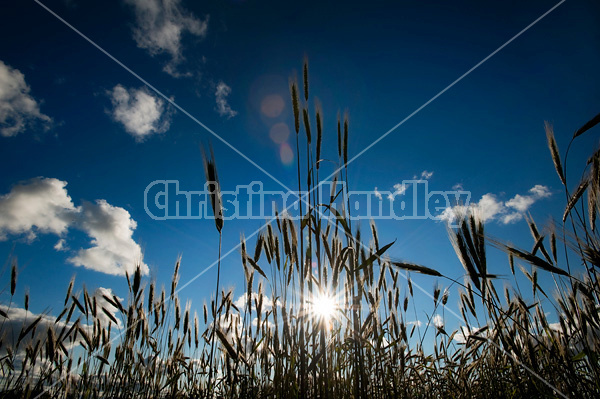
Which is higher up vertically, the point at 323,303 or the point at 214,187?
the point at 214,187

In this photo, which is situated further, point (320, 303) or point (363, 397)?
point (320, 303)

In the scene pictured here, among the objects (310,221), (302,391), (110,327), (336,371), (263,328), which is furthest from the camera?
(110,327)

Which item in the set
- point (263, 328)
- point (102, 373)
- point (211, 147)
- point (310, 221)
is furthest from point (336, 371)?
point (102, 373)

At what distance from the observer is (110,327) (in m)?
4.73

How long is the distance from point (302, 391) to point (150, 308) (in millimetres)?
2687

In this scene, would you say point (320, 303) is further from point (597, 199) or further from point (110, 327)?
point (110, 327)

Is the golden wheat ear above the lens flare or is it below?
above

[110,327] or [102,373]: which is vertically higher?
[110,327]

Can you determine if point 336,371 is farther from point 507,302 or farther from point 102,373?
point 102,373

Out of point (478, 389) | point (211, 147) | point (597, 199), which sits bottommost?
point (478, 389)

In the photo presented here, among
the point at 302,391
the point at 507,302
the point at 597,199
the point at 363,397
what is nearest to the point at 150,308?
the point at 302,391

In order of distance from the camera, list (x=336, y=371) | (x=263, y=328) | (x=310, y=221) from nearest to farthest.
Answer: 1. (x=310, y=221)
2. (x=336, y=371)
3. (x=263, y=328)

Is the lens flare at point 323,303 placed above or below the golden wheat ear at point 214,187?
below

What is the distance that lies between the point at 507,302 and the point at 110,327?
5.95m
